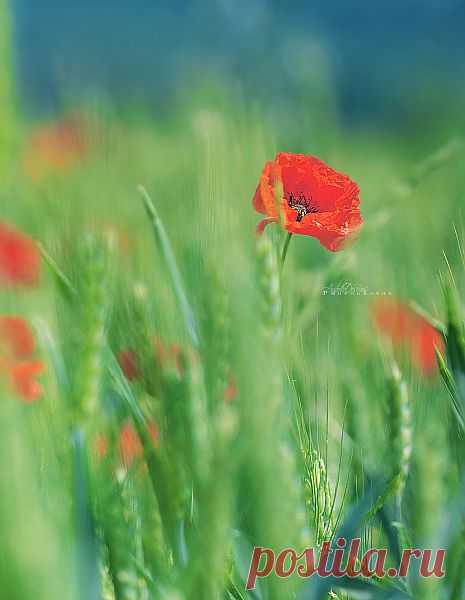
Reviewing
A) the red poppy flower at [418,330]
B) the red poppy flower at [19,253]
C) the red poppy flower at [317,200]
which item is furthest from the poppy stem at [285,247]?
the red poppy flower at [19,253]

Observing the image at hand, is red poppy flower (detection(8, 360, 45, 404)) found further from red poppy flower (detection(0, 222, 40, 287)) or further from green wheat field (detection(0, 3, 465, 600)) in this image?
red poppy flower (detection(0, 222, 40, 287))

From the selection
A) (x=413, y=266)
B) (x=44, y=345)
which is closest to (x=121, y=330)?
(x=44, y=345)

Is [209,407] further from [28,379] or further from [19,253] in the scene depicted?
[19,253]

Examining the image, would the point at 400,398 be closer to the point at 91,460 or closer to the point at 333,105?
the point at 91,460

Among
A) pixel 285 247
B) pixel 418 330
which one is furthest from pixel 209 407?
pixel 418 330

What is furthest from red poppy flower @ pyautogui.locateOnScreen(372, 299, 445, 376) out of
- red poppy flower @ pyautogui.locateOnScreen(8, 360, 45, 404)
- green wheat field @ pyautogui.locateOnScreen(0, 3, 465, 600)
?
red poppy flower @ pyautogui.locateOnScreen(8, 360, 45, 404)

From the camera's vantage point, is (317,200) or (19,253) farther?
(19,253)
